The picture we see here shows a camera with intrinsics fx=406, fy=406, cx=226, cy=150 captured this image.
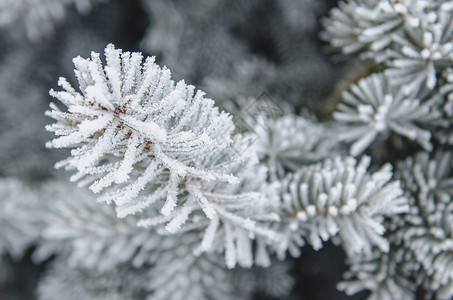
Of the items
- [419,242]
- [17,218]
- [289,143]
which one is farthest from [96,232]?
[419,242]

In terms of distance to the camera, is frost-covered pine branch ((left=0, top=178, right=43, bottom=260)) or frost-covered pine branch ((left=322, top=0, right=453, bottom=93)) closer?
frost-covered pine branch ((left=322, top=0, right=453, bottom=93))

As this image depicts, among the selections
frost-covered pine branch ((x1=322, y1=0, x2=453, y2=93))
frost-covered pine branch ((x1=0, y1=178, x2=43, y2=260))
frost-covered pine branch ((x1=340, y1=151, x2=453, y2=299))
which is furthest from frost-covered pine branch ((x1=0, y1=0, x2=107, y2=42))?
frost-covered pine branch ((x1=340, y1=151, x2=453, y2=299))

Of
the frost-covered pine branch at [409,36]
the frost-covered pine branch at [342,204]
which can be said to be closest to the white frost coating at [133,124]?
the frost-covered pine branch at [342,204]

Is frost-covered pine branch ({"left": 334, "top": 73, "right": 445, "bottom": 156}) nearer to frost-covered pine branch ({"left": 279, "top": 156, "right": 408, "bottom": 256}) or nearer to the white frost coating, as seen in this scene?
frost-covered pine branch ({"left": 279, "top": 156, "right": 408, "bottom": 256})

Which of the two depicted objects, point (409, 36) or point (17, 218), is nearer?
point (409, 36)

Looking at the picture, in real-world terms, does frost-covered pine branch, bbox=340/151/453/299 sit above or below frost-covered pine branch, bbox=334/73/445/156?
below

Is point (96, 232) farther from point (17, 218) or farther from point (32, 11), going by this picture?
point (32, 11)

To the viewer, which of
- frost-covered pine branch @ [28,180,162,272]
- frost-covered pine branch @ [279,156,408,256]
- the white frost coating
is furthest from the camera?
frost-covered pine branch @ [28,180,162,272]

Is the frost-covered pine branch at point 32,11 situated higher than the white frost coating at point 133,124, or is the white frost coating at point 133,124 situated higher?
the frost-covered pine branch at point 32,11

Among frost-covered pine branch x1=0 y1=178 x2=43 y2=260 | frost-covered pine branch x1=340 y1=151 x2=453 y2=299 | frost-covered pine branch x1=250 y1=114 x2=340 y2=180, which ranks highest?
frost-covered pine branch x1=0 y1=178 x2=43 y2=260

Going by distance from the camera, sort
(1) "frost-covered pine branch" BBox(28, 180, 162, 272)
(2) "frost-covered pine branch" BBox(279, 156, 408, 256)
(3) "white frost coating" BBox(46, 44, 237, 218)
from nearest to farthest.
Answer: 1. (3) "white frost coating" BBox(46, 44, 237, 218)
2. (2) "frost-covered pine branch" BBox(279, 156, 408, 256)
3. (1) "frost-covered pine branch" BBox(28, 180, 162, 272)

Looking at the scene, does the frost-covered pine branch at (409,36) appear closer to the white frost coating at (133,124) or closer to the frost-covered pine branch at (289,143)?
the frost-covered pine branch at (289,143)

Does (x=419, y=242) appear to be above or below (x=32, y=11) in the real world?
below

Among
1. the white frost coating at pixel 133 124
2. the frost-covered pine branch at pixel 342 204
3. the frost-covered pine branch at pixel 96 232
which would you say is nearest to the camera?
the white frost coating at pixel 133 124
